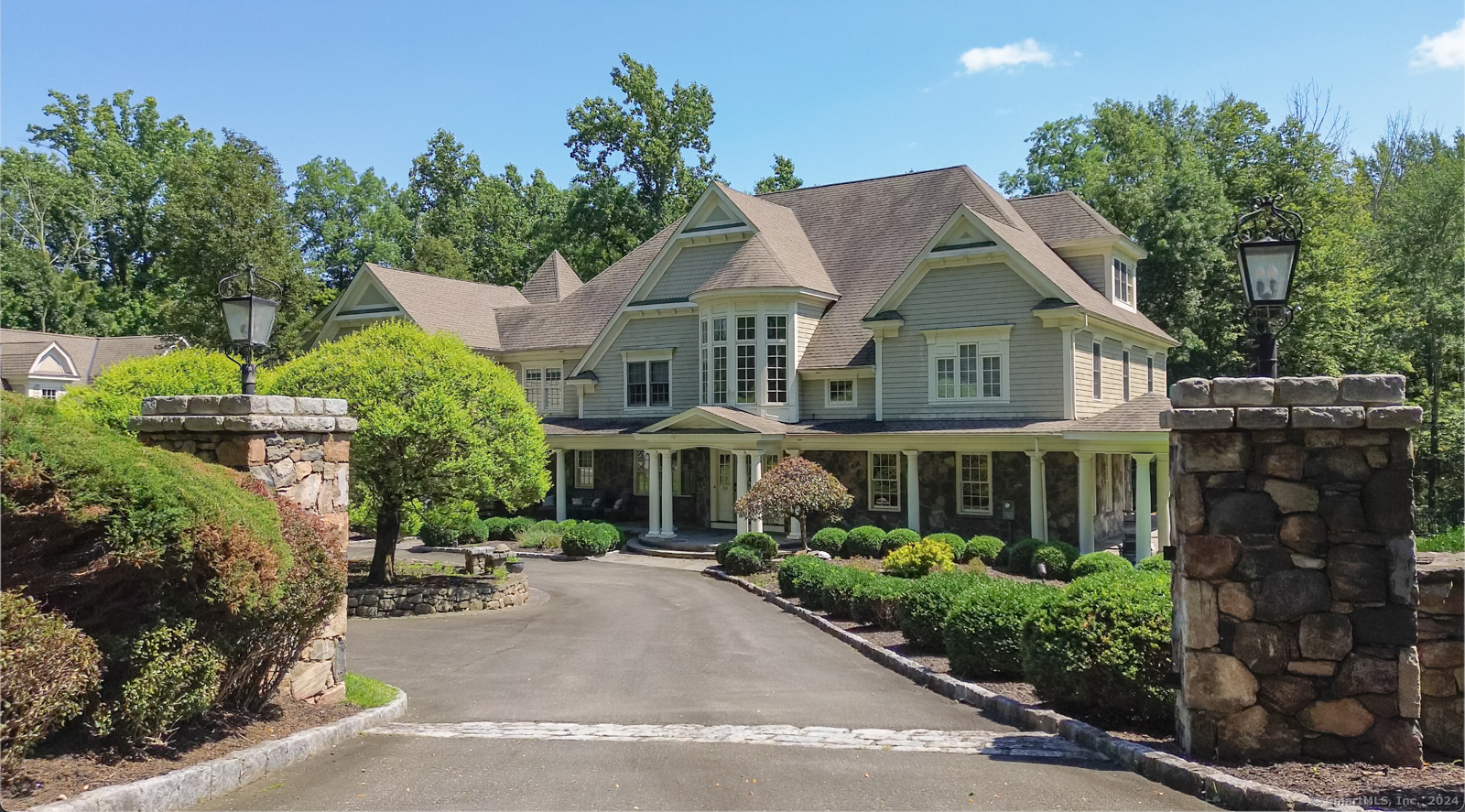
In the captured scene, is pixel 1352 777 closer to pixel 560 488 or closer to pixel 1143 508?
pixel 1143 508

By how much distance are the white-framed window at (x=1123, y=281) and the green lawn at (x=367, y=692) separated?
78.0 feet

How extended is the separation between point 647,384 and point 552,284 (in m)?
8.61

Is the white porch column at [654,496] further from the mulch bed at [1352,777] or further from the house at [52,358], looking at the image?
the house at [52,358]

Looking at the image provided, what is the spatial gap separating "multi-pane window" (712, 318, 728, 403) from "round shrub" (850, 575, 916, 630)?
12986 millimetres

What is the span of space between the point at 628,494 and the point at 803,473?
1017 centimetres

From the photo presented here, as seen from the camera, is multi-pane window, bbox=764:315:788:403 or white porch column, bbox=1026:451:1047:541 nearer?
white porch column, bbox=1026:451:1047:541

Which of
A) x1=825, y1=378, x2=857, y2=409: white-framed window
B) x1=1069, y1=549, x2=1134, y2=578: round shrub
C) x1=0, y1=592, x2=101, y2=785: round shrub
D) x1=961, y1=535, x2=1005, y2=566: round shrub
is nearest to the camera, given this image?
x1=0, y1=592, x2=101, y2=785: round shrub

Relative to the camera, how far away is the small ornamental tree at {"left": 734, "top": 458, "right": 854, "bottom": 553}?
21266 millimetres

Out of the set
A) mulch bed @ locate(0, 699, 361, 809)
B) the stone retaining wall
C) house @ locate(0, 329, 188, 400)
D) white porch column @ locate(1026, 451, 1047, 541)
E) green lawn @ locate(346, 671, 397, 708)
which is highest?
house @ locate(0, 329, 188, 400)

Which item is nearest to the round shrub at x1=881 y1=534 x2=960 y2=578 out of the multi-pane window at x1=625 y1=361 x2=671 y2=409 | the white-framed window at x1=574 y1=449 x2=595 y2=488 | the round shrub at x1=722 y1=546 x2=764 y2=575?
the round shrub at x1=722 y1=546 x2=764 y2=575

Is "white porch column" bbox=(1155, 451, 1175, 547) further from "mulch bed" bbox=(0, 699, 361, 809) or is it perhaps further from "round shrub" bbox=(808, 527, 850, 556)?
"mulch bed" bbox=(0, 699, 361, 809)

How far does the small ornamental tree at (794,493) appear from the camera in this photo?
2127 centimetres

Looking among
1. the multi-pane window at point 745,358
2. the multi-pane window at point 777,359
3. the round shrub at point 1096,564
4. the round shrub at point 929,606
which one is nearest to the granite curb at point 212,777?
the round shrub at point 929,606

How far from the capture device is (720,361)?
27516mm
